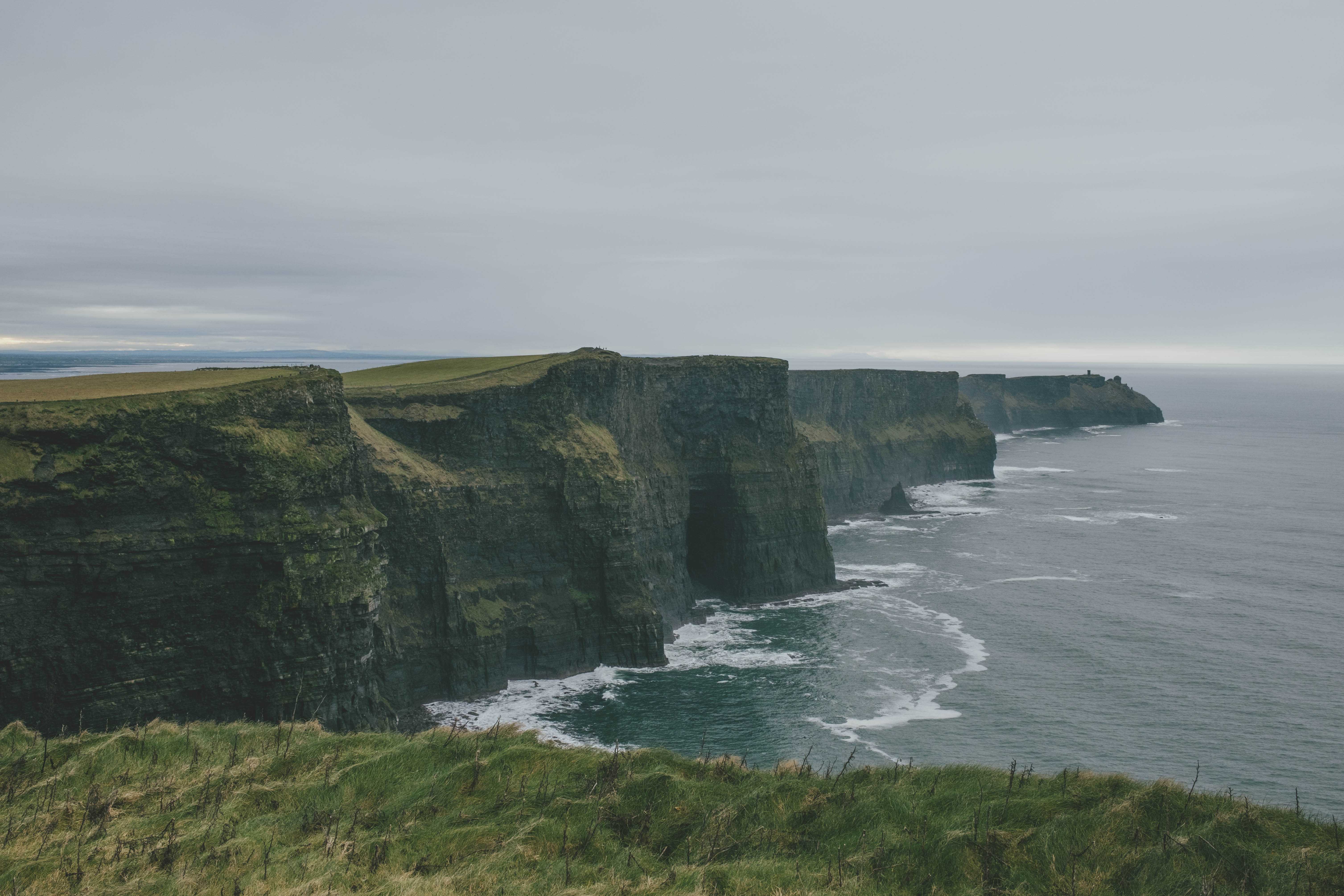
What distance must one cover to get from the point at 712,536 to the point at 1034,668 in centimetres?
3010

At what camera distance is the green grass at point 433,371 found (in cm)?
6488

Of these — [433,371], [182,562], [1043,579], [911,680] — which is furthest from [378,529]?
[1043,579]

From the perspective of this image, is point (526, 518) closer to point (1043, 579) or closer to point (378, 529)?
point (378, 529)

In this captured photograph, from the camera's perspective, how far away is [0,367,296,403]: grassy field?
4050 cm

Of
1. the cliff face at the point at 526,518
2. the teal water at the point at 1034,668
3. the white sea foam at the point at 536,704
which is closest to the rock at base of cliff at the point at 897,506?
the teal water at the point at 1034,668

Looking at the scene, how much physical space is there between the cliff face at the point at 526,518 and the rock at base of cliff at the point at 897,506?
160 feet

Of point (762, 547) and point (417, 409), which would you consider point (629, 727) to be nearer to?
point (417, 409)

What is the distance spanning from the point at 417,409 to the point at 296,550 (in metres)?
18.8

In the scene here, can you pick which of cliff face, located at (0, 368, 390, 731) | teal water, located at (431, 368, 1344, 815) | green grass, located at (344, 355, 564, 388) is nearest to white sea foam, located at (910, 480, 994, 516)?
teal water, located at (431, 368, 1344, 815)

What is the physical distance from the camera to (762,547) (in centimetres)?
7775

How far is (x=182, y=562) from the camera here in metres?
38.2

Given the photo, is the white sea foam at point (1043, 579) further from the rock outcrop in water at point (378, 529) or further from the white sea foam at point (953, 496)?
the white sea foam at point (953, 496)

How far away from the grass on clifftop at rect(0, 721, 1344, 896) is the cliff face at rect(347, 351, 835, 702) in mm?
28503

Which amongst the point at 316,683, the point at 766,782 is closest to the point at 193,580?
the point at 316,683
